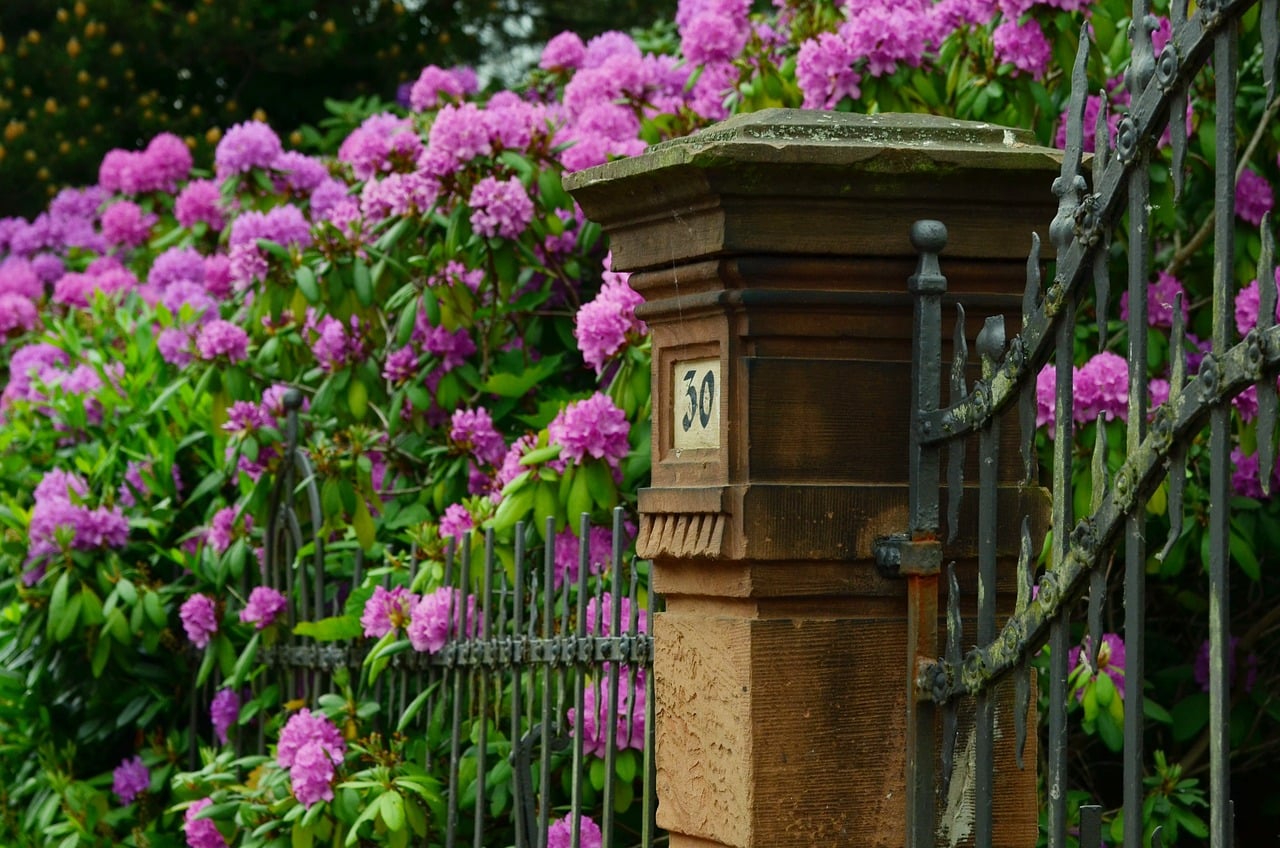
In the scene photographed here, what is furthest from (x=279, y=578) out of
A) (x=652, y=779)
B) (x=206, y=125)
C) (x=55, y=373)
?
(x=206, y=125)

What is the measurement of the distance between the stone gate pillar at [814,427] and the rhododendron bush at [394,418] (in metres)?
1.07

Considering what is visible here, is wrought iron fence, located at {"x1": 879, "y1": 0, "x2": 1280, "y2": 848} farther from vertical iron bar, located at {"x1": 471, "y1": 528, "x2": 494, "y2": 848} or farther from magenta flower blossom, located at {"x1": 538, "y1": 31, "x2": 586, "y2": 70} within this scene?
magenta flower blossom, located at {"x1": 538, "y1": 31, "x2": 586, "y2": 70}

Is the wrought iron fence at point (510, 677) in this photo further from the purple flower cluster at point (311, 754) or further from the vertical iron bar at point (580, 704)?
the purple flower cluster at point (311, 754)

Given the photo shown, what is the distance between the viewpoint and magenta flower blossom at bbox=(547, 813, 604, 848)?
3.63m

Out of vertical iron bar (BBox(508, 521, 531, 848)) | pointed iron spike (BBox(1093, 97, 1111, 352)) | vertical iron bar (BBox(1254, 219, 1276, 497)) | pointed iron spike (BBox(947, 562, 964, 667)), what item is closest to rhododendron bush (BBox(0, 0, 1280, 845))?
vertical iron bar (BBox(508, 521, 531, 848))

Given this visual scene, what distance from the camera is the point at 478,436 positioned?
4.68m

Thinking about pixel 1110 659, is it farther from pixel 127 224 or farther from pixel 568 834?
pixel 127 224

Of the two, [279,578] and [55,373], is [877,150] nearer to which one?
[279,578]

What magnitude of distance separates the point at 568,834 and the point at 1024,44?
2.09 meters

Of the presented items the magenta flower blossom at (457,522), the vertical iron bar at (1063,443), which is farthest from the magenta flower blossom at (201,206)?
the vertical iron bar at (1063,443)

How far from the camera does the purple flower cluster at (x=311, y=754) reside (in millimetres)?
4055

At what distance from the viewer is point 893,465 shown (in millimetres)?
2561

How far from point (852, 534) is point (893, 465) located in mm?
124

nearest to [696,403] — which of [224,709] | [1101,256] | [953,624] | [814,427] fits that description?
[814,427]
